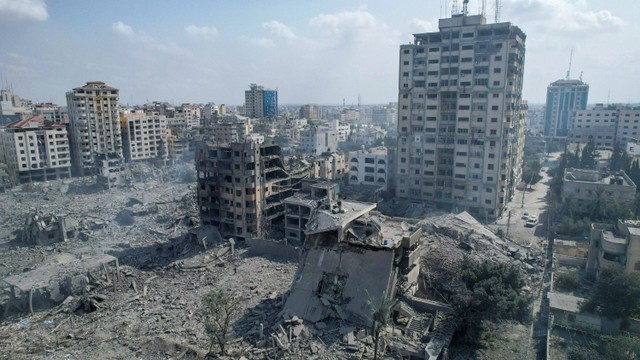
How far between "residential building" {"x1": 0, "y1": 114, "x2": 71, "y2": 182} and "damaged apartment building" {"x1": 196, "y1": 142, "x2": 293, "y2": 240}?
36894 millimetres

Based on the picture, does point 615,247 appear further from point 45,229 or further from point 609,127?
point 609,127

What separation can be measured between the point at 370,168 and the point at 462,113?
1321 centimetres

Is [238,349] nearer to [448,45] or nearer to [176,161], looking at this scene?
[448,45]

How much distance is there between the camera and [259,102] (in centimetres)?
12825

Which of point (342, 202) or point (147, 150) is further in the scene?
point (147, 150)

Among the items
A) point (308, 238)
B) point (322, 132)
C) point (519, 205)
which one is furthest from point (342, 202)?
point (322, 132)

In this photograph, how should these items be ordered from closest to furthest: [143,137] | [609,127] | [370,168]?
[370,168] → [143,137] → [609,127]

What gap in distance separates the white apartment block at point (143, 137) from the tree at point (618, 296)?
63.7 meters

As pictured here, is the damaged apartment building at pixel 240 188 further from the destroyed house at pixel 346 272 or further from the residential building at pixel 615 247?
the residential building at pixel 615 247

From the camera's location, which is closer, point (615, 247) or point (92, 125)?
point (615, 247)

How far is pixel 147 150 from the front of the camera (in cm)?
7069

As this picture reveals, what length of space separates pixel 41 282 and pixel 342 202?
19221 millimetres

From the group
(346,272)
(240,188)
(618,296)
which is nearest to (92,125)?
(240,188)

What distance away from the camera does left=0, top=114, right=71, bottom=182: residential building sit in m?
59.6
